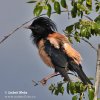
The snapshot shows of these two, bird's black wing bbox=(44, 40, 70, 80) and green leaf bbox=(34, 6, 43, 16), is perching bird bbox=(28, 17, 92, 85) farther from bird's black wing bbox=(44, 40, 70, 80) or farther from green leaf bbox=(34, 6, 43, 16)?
green leaf bbox=(34, 6, 43, 16)

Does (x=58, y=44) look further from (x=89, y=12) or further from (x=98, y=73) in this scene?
(x=98, y=73)

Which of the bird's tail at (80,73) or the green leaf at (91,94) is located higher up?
the bird's tail at (80,73)

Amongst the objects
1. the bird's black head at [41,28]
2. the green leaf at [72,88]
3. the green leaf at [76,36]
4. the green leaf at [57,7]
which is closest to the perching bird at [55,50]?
the bird's black head at [41,28]

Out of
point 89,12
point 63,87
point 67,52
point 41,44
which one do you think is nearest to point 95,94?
point 63,87

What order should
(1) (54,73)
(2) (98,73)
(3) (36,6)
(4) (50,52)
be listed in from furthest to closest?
1. (4) (50,52)
2. (1) (54,73)
3. (3) (36,6)
4. (2) (98,73)

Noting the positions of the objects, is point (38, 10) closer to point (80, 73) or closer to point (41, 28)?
point (80, 73)

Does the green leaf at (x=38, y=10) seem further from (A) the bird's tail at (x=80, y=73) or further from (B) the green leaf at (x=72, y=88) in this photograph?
(A) the bird's tail at (x=80, y=73)

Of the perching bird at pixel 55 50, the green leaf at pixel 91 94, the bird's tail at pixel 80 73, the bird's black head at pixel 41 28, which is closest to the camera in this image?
the green leaf at pixel 91 94

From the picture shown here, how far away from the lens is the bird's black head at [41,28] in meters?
5.49

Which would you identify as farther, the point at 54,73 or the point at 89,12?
the point at 54,73

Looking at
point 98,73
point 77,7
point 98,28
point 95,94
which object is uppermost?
point 77,7

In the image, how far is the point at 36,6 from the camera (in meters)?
3.87

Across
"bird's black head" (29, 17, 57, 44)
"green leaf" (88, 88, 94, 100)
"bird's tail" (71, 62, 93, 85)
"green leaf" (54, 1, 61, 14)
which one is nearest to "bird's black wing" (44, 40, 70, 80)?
"bird's tail" (71, 62, 93, 85)

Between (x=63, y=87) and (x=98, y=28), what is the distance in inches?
34.3
